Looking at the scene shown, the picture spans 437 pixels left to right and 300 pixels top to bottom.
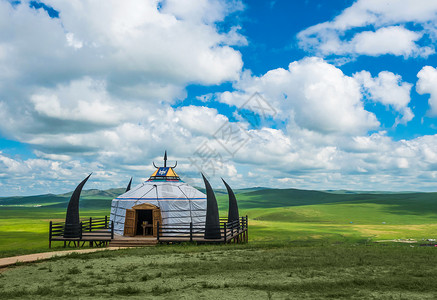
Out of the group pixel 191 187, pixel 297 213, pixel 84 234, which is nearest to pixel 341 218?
pixel 297 213

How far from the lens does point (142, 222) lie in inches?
947


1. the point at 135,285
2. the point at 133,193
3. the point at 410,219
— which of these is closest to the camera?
the point at 135,285

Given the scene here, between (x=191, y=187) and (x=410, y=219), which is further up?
(x=191, y=187)

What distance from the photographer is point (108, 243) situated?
855 inches

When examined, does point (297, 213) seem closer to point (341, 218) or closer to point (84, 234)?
point (341, 218)

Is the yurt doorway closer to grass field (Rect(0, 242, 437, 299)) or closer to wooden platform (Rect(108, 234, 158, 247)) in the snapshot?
wooden platform (Rect(108, 234, 158, 247))

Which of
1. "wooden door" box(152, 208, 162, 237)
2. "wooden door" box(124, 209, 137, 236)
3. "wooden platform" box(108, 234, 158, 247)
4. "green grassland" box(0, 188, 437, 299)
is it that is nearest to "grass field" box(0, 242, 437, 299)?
"green grassland" box(0, 188, 437, 299)

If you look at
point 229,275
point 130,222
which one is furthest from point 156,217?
point 229,275

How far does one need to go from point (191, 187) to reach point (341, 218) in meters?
67.1

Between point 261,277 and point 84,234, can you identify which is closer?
point 261,277

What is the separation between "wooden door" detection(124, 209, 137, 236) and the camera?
23.3 metres

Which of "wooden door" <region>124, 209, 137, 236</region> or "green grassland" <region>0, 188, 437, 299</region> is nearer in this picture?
"green grassland" <region>0, 188, 437, 299</region>

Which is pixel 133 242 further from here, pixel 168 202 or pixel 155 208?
pixel 168 202

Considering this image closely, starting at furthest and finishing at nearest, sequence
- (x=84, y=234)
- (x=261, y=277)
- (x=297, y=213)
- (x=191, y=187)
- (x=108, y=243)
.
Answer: (x=297, y=213) < (x=191, y=187) < (x=84, y=234) < (x=108, y=243) < (x=261, y=277)
